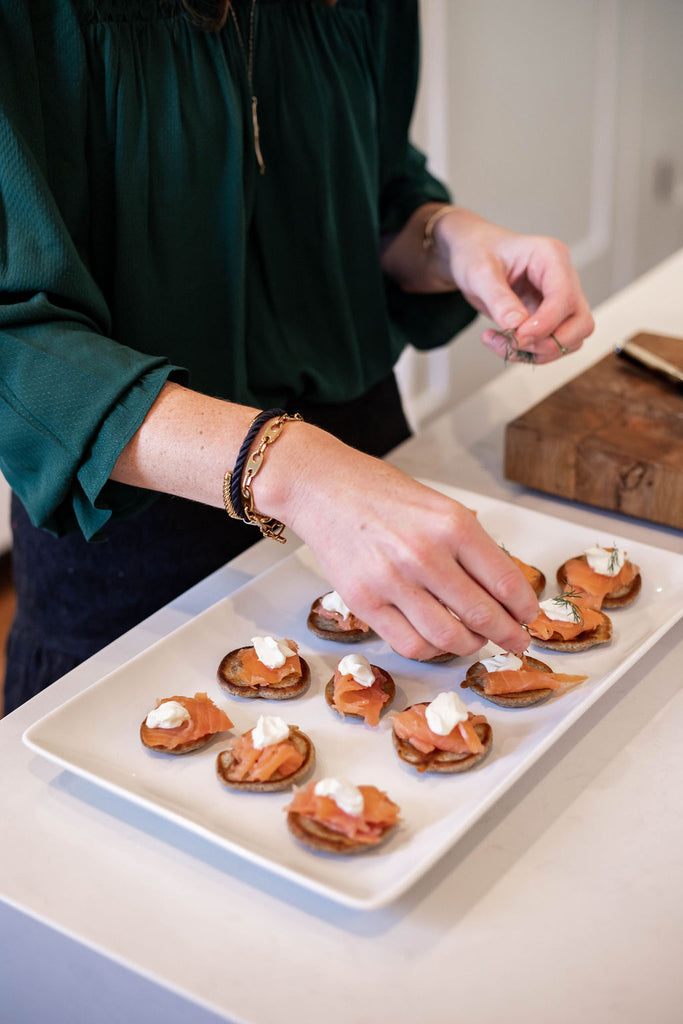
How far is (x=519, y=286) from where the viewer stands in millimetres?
1308

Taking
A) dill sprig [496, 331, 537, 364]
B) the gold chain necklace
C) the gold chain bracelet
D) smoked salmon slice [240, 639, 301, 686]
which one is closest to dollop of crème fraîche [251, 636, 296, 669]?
smoked salmon slice [240, 639, 301, 686]

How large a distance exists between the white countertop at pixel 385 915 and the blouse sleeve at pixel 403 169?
0.77 meters

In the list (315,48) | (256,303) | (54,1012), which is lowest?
(54,1012)

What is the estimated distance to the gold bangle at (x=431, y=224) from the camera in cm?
137

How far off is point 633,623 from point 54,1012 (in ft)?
1.98

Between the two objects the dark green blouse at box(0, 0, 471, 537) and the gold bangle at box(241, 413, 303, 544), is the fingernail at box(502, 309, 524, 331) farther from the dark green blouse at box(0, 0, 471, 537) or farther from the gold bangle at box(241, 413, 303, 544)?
the gold bangle at box(241, 413, 303, 544)

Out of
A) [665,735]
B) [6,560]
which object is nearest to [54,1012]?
[665,735]

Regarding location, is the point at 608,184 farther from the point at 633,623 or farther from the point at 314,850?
the point at 314,850

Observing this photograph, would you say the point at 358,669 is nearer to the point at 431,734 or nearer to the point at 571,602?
the point at 431,734

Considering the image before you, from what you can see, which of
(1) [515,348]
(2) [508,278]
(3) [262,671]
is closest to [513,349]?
(1) [515,348]

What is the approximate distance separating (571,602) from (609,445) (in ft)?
1.00

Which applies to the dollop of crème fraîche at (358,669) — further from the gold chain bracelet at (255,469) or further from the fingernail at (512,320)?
the fingernail at (512,320)

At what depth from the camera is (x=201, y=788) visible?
0.80 m

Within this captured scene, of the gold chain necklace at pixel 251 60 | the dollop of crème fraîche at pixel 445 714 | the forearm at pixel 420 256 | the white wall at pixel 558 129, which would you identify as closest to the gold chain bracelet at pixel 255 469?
the dollop of crème fraîche at pixel 445 714
